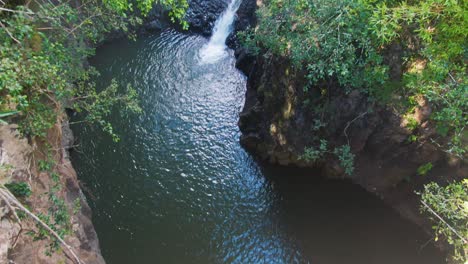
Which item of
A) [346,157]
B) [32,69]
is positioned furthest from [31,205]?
[346,157]

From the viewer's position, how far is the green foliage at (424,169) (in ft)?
37.2

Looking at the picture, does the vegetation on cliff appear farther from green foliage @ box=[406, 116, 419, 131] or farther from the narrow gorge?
the narrow gorge

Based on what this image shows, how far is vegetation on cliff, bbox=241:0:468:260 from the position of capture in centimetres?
766

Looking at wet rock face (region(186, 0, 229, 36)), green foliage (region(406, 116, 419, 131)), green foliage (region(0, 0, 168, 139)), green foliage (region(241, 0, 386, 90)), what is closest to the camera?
green foliage (region(0, 0, 168, 139))

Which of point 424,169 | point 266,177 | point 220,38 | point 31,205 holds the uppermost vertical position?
point 31,205

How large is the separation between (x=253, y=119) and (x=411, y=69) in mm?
7417

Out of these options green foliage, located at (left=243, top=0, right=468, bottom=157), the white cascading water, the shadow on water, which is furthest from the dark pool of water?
the white cascading water

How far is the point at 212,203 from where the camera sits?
1334 centimetres

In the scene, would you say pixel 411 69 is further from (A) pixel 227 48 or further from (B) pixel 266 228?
(A) pixel 227 48

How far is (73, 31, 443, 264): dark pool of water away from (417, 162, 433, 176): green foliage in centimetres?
224

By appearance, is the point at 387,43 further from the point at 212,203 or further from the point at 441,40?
the point at 212,203

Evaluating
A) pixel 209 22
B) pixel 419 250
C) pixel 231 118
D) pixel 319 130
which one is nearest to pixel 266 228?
pixel 319 130

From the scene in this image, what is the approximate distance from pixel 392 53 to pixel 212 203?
903 centimetres

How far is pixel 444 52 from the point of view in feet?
27.1
